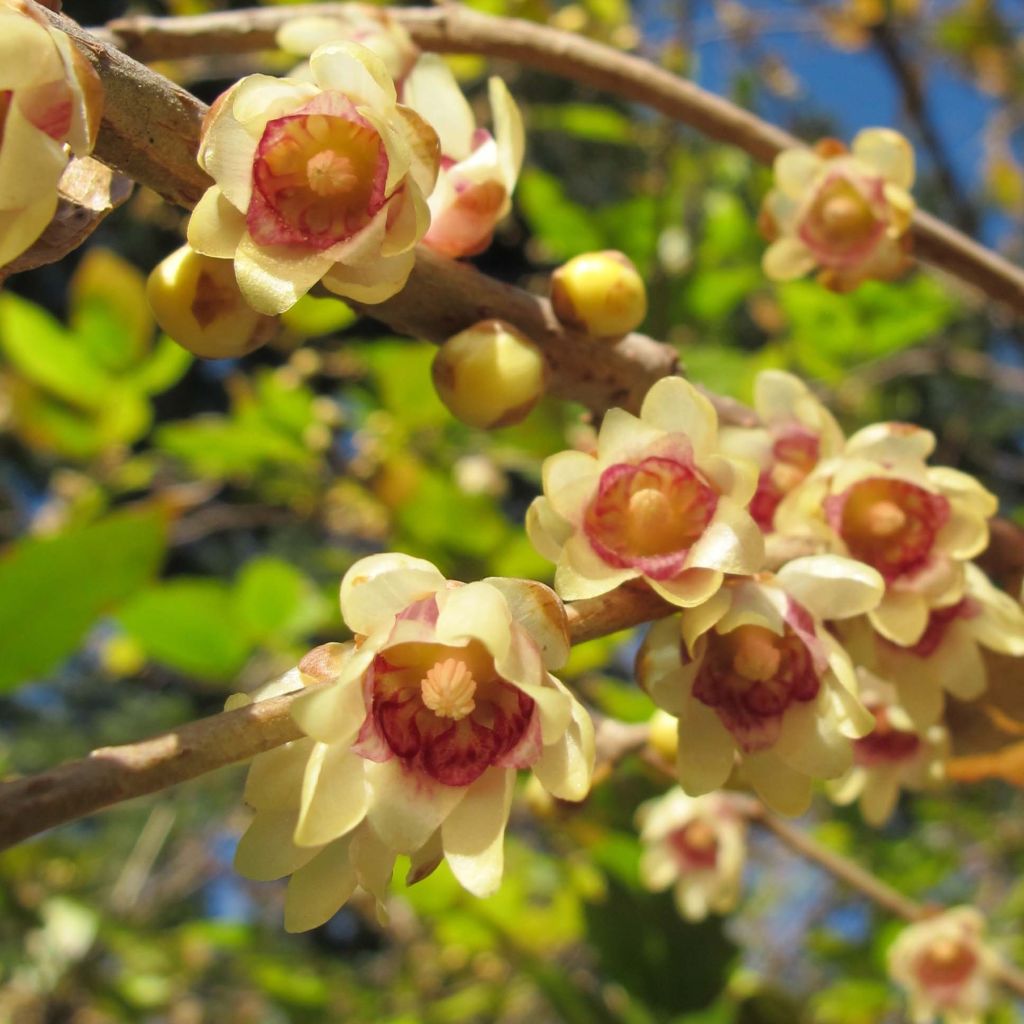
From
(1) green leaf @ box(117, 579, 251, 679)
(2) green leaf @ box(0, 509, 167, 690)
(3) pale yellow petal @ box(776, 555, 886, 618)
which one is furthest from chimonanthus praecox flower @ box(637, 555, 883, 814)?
(1) green leaf @ box(117, 579, 251, 679)

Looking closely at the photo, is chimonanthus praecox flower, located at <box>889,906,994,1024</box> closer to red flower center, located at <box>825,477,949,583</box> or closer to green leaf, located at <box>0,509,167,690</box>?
red flower center, located at <box>825,477,949,583</box>

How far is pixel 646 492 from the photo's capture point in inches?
22.3

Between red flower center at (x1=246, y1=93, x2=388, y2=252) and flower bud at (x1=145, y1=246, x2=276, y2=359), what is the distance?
53 millimetres

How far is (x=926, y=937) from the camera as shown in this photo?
4.52 ft

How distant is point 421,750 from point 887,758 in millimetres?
519

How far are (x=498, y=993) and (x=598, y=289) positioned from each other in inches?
87.5

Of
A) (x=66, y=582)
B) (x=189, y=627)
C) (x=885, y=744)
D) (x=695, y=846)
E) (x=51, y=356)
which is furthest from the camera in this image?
(x=51, y=356)

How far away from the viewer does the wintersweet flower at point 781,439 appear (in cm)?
64

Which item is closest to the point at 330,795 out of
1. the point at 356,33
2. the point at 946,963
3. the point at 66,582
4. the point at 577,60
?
the point at 356,33

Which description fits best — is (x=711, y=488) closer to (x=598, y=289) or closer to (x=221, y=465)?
(x=598, y=289)

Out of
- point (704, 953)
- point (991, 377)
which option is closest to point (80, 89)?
point (704, 953)

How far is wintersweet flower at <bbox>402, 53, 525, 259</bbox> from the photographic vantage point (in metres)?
0.59

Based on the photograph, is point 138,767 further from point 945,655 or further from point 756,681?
point 945,655

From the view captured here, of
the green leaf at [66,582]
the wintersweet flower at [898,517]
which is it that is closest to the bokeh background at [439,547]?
the green leaf at [66,582]
